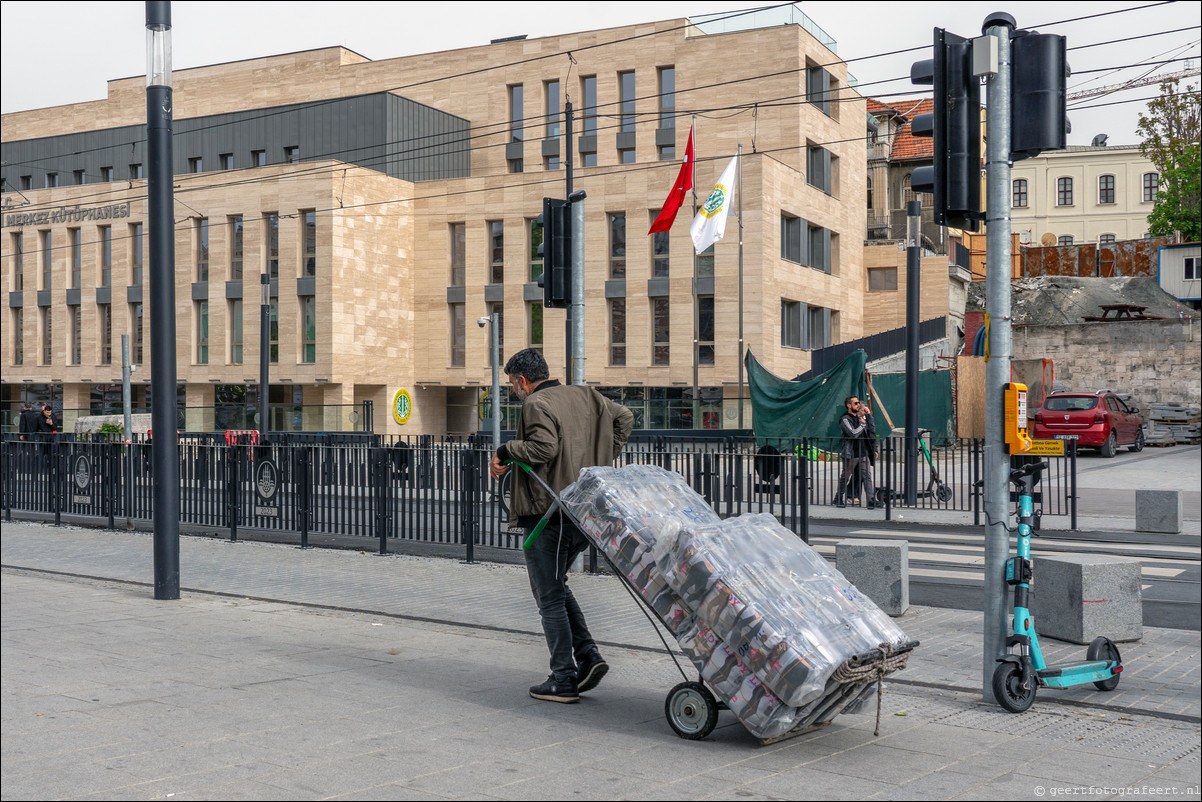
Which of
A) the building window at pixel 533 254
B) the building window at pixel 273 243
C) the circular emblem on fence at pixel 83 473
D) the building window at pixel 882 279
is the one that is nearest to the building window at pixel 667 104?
the building window at pixel 533 254

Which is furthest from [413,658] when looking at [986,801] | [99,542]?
[99,542]

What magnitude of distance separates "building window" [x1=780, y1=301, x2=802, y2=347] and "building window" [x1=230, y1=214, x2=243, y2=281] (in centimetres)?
2215

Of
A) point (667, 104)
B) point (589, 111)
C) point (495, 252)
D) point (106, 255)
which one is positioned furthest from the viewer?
point (106, 255)

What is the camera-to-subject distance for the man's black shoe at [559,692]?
622cm

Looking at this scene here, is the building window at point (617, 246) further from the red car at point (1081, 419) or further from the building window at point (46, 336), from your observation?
the building window at point (46, 336)

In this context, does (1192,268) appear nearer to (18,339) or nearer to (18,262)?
(18,339)

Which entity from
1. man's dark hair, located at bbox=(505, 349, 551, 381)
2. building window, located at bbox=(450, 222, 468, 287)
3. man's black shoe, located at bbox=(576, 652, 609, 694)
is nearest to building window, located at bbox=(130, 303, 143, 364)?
building window, located at bbox=(450, 222, 468, 287)

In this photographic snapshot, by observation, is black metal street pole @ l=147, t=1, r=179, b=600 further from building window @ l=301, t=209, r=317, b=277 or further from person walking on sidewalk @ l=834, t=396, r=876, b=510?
building window @ l=301, t=209, r=317, b=277

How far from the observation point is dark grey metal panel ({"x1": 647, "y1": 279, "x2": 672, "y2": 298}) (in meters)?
41.8

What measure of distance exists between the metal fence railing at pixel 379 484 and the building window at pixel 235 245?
29887 millimetres

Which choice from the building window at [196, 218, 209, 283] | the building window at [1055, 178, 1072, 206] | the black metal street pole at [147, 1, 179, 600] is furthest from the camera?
the building window at [1055, 178, 1072, 206]

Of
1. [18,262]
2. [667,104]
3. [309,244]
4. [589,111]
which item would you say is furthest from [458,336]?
[18,262]

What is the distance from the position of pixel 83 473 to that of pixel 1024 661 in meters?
14.1

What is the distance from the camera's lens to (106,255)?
165ft
